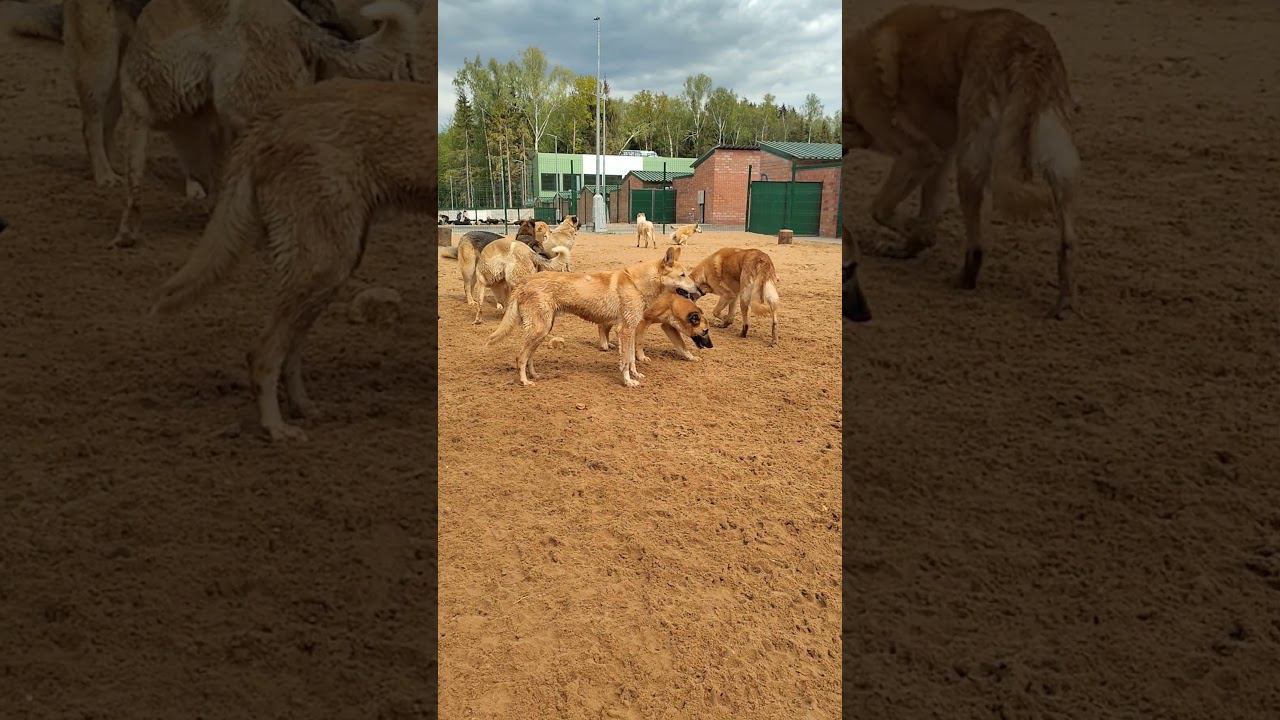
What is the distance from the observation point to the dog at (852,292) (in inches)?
197

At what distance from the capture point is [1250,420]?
407 cm

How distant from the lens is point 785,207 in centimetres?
2219

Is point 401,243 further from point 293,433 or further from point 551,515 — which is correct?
point 551,515

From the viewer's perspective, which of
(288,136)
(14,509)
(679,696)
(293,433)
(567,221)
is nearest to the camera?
(679,696)

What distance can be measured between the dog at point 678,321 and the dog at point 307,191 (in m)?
2.10

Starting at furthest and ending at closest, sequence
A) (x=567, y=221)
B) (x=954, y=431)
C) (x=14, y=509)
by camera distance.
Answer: (x=567, y=221), (x=954, y=431), (x=14, y=509)

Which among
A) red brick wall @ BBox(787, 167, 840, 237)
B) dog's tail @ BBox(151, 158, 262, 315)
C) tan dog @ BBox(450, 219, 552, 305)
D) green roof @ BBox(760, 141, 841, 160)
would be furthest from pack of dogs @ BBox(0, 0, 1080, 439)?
green roof @ BBox(760, 141, 841, 160)

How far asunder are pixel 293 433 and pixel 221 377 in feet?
3.11

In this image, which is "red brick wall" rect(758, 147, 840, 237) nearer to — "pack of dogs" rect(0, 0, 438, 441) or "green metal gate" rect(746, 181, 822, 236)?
"green metal gate" rect(746, 181, 822, 236)

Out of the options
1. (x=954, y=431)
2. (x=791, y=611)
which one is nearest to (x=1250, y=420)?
(x=954, y=431)

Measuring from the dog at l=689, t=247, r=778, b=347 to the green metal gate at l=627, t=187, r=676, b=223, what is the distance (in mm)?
24210

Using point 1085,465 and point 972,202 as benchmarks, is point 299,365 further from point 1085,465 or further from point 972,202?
point 972,202

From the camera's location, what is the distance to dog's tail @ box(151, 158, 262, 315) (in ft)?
11.4

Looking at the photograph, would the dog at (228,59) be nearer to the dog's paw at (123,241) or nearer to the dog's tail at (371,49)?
the dog's tail at (371,49)
